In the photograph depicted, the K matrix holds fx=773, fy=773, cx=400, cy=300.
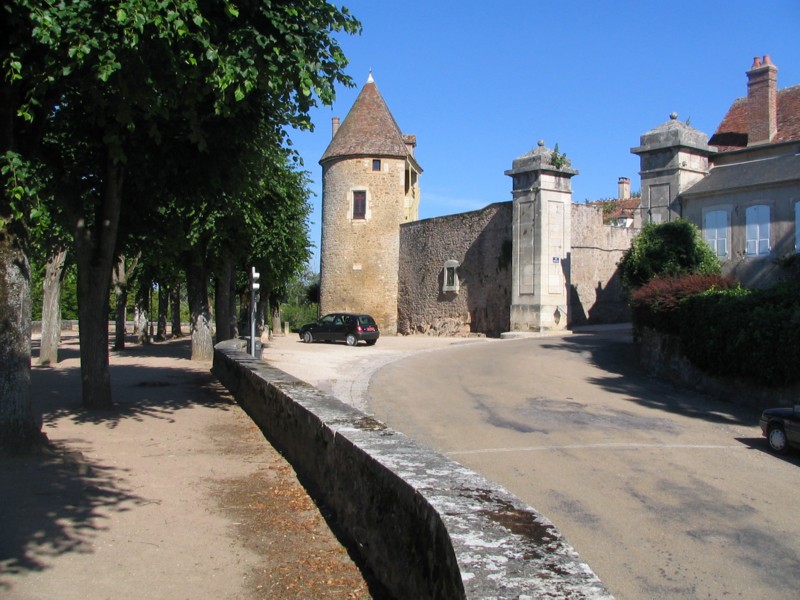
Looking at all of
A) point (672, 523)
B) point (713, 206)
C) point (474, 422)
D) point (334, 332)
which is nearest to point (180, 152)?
point (474, 422)

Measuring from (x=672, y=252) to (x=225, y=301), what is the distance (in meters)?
13.2

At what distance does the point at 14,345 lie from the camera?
7.36m

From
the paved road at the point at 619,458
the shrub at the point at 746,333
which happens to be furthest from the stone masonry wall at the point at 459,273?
the shrub at the point at 746,333

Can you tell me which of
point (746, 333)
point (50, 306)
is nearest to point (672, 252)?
point (746, 333)

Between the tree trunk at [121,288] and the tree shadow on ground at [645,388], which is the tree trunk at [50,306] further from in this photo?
the tree shadow on ground at [645,388]

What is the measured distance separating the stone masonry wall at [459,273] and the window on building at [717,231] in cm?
972

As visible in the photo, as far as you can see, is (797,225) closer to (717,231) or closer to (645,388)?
(717,231)

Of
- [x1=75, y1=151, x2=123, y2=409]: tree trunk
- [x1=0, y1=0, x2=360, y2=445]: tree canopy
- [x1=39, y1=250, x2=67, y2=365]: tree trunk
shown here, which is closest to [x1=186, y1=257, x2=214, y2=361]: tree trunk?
[x1=39, y1=250, x2=67, y2=365]: tree trunk

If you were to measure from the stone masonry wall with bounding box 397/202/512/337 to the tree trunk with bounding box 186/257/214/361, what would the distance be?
14.9m

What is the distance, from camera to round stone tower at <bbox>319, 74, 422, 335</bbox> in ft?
133

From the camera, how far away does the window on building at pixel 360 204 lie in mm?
40688

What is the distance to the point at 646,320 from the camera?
19.3 metres

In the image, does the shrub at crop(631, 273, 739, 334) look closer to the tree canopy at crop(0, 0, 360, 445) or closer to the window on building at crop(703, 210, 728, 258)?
the window on building at crop(703, 210, 728, 258)

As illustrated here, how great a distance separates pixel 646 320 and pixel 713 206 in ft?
23.5
